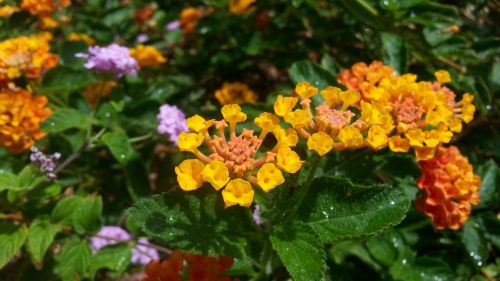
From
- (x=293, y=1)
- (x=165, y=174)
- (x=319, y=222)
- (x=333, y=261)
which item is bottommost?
(x=165, y=174)

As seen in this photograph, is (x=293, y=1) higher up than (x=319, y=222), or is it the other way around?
(x=293, y=1)

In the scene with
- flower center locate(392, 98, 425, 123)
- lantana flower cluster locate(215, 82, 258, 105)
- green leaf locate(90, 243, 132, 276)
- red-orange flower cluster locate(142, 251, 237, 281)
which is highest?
flower center locate(392, 98, 425, 123)

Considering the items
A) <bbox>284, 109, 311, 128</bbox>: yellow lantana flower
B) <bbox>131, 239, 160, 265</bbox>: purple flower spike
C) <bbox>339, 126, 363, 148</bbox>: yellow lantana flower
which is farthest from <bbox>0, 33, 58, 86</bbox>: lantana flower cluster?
<bbox>339, 126, 363, 148</bbox>: yellow lantana flower

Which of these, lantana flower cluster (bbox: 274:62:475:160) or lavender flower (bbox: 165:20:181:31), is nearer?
lantana flower cluster (bbox: 274:62:475:160)

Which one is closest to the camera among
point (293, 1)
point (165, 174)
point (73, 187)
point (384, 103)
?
point (384, 103)

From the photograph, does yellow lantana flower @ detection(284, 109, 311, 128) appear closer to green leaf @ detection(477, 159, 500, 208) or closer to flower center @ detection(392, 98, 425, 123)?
flower center @ detection(392, 98, 425, 123)

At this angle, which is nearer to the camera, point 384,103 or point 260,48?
point 384,103

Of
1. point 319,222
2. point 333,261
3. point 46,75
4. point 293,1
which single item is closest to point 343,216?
point 319,222

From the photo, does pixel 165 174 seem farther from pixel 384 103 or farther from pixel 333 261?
pixel 384 103

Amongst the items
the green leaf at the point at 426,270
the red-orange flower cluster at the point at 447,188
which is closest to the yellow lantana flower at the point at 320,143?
the red-orange flower cluster at the point at 447,188
